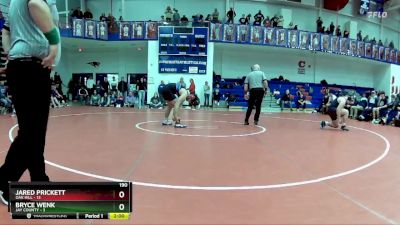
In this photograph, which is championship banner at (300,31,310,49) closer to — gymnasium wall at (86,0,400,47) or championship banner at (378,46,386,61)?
gymnasium wall at (86,0,400,47)

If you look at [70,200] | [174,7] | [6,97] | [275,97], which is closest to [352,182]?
[70,200]

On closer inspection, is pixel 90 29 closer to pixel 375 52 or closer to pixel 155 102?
pixel 155 102

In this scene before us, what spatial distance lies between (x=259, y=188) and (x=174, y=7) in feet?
75.1

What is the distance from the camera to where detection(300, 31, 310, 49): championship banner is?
2308cm

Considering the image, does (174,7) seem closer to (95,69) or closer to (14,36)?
(95,69)

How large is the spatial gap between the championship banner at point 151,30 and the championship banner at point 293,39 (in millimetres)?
8734

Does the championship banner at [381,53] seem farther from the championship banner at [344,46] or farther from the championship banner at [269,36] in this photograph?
the championship banner at [269,36]

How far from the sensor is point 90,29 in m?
20.9

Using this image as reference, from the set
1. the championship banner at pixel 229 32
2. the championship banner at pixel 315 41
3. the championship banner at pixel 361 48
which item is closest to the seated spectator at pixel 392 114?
the championship banner at pixel 315 41

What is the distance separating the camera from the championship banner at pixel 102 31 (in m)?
21.2

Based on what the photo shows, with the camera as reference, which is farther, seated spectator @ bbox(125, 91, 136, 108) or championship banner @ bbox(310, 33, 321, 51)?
championship banner @ bbox(310, 33, 321, 51)

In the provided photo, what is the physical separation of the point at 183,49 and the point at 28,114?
18.4 metres

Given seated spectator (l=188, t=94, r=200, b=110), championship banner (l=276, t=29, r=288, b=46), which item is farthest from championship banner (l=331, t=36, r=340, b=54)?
seated spectator (l=188, t=94, r=200, b=110)

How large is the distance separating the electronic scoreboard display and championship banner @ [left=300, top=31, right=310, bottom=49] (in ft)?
74.3
